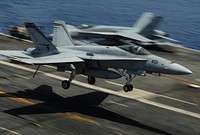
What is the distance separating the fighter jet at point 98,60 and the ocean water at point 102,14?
6632 cm

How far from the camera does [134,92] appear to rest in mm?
32219

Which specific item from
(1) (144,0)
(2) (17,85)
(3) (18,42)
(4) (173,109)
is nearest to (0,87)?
(2) (17,85)

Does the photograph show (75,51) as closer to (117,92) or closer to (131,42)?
(117,92)

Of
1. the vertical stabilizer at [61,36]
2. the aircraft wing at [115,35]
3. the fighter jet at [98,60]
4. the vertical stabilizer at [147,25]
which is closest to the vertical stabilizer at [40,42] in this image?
the fighter jet at [98,60]

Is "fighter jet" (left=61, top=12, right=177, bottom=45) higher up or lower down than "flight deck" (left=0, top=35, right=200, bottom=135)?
higher up

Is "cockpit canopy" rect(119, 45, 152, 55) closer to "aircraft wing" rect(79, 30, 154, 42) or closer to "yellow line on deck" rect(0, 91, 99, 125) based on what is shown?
"yellow line on deck" rect(0, 91, 99, 125)

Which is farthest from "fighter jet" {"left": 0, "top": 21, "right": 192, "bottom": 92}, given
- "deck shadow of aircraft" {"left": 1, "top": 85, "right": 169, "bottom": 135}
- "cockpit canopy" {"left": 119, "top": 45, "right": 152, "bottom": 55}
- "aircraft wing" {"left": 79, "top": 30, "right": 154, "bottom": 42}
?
"aircraft wing" {"left": 79, "top": 30, "right": 154, "bottom": 42}

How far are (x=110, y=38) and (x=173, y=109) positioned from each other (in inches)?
1199

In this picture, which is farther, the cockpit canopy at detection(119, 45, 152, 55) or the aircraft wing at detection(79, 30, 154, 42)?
the aircraft wing at detection(79, 30, 154, 42)

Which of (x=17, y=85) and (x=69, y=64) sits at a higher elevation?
(x=69, y=64)

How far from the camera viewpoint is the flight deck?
75.0 feet

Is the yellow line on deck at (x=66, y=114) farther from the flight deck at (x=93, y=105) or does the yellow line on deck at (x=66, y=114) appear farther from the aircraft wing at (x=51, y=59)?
the aircraft wing at (x=51, y=59)

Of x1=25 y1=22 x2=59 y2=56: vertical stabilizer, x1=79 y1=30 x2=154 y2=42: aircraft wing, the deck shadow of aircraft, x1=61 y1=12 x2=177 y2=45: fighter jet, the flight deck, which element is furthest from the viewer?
x1=61 y1=12 x2=177 y2=45: fighter jet

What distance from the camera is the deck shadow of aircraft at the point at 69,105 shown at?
80.5ft
